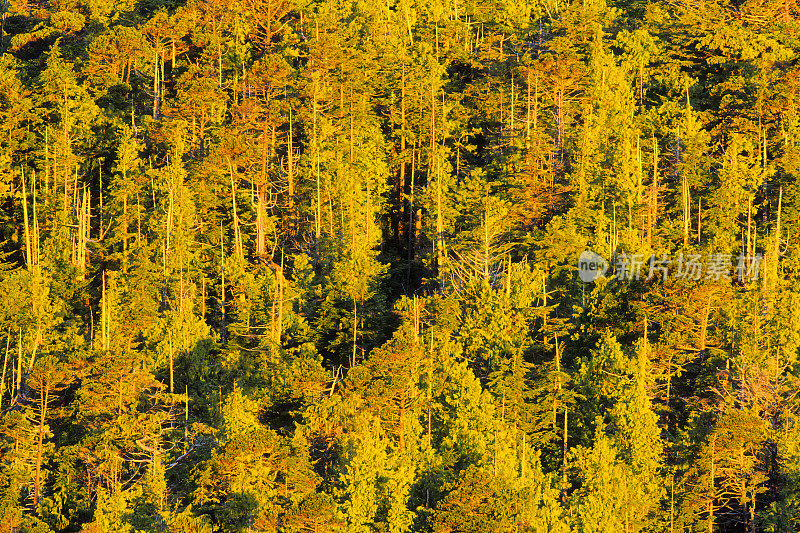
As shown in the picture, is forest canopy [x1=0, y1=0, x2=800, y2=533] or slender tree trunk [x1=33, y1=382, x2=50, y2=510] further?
slender tree trunk [x1=33, y1=382, x2=50, y2=510]

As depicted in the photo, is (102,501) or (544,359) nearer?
(102,501)

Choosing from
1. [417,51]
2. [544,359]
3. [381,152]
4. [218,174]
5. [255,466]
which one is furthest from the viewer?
[417,51]

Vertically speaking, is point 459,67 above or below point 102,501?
above

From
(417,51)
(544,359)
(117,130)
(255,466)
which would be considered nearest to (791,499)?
(544,359)

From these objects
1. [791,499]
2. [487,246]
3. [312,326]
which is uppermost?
[487,246]

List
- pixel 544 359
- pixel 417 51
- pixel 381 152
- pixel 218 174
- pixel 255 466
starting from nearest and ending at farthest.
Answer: pixel 255 466 → pixel 544 359 → pixel 218 174 → pixel 381 152 → pixel 417 51

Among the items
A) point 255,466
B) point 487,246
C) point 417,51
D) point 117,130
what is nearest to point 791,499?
point 487,246

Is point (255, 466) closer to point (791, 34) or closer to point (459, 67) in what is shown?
point (459, 67)

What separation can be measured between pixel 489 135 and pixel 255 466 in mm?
29424

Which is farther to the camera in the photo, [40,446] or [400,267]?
[400,267]

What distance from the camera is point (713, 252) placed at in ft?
168

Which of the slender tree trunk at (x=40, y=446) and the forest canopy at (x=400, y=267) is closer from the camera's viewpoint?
the forest canopy at (x=400, y=267)

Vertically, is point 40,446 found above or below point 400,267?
below

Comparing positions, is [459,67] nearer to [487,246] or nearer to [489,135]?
[489,135]
